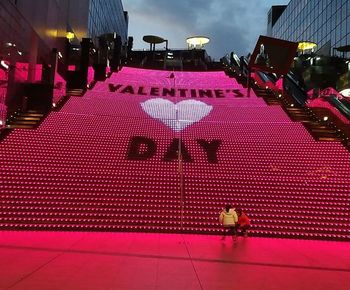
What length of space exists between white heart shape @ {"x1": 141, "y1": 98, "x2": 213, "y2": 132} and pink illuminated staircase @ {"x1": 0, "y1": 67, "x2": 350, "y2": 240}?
90mm

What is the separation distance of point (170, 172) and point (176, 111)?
786 centimetres

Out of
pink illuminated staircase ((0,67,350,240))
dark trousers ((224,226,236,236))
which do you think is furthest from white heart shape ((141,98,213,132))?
dark trousers ((224,226,236,236))

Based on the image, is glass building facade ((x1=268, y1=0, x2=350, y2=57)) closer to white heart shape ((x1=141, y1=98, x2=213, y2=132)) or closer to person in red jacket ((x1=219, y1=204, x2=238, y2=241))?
white heart shape ((x1=141, y1=98, x2=213, y2=132))

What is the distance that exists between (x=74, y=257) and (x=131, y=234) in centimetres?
311

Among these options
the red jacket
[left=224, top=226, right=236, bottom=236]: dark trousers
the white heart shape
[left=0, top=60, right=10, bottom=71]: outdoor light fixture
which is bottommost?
[left=224, top=226, right=236, bottom=236]: dark trousers

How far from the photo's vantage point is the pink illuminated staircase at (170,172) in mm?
11227

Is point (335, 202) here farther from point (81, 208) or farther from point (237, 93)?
point (237, 93)

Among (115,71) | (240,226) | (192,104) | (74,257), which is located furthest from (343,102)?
(115,71)

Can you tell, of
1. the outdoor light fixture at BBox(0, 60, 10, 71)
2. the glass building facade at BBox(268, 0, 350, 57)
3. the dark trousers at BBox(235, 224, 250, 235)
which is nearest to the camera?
the dark trousers at BBox(235, 224, 250, 235)

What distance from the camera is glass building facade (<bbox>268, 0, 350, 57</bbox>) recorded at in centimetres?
4209

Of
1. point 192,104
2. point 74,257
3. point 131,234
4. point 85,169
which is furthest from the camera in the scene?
point 192,104

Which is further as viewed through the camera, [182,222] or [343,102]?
[343,102]

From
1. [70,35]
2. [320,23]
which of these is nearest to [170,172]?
[70,35]

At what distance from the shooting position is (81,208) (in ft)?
37.6
